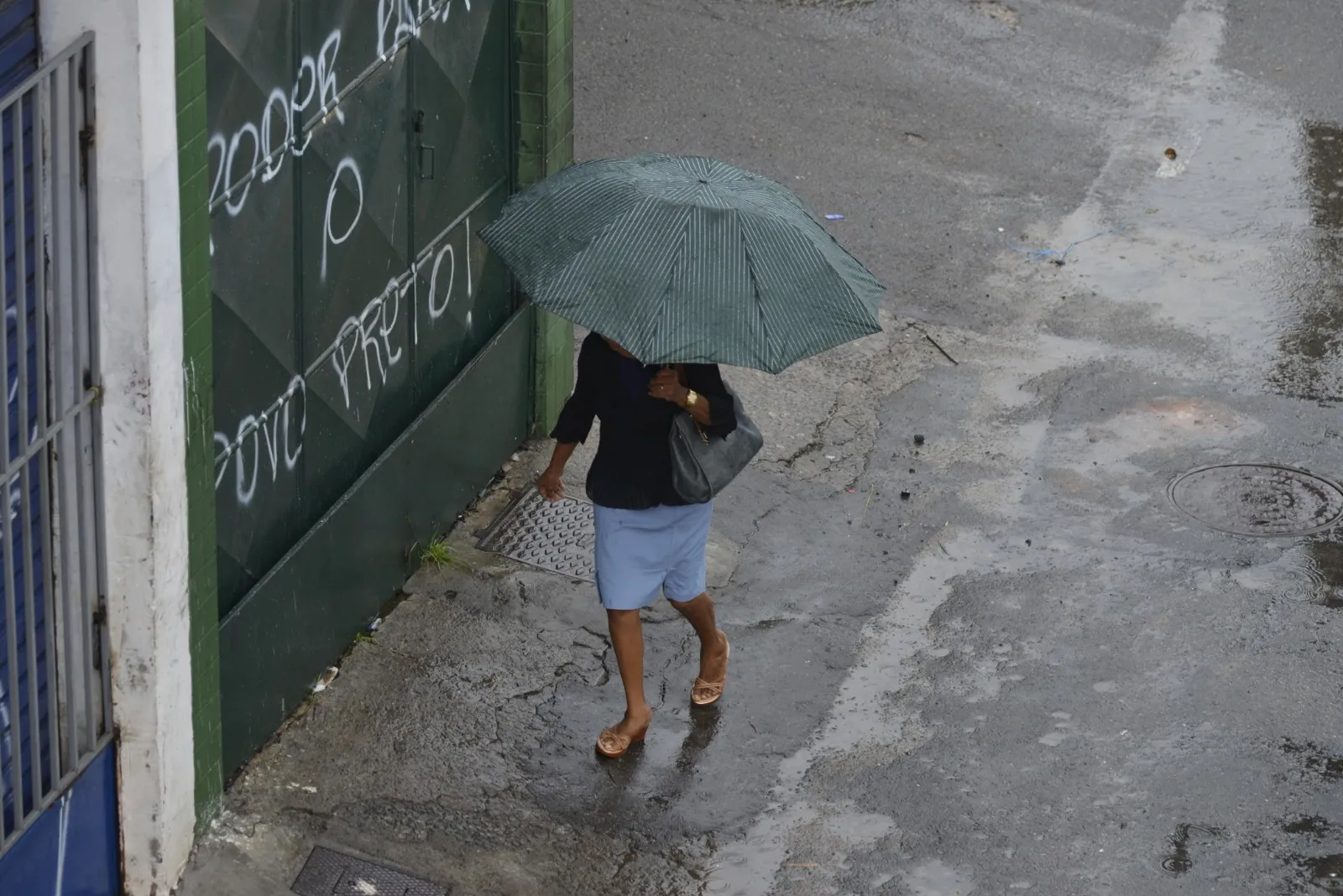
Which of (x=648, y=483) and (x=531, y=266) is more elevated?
(x=531, y=266)

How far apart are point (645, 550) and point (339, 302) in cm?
125

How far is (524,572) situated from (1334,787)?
2897mm

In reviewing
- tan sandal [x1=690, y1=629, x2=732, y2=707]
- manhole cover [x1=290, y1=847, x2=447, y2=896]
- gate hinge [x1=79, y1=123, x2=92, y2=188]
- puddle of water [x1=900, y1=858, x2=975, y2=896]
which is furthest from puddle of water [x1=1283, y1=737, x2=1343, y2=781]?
gate hinge [x1=79, y1=123, x2=92, y2=188]

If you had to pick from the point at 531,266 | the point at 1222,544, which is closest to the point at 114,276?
the point at 531,266

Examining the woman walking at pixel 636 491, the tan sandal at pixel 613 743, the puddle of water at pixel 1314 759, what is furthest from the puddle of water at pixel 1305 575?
the tan sandal at pixel 613 743

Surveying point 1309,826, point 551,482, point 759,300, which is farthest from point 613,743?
point 1309,826

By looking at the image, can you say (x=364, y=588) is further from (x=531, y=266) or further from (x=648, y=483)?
(x=531, y=266)

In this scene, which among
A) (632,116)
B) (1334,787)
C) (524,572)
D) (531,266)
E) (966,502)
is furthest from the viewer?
(632,116)

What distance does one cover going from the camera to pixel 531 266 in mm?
4949

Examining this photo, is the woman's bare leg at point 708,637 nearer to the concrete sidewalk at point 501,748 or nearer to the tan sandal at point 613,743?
the concrete sidewalk at point 501,748

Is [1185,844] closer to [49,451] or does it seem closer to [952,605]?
[952,605]

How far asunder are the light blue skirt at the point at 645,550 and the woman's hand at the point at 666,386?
445 millimetres

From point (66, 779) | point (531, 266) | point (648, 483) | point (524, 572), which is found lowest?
point (524, 572)

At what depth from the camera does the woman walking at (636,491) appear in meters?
5.27
